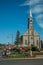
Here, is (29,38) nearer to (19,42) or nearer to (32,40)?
(32,40)

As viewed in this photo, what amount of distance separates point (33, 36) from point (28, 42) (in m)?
4.91

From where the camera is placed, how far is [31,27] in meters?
157

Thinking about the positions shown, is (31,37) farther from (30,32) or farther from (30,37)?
(30,32)

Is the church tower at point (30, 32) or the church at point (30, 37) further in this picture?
the church at point (30, 37)

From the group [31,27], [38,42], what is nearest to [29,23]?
[31,27]

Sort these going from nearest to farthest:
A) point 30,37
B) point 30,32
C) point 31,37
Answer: point 31,37, point 30,37, point 30,32

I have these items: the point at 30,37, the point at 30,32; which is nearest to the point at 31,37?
the point at 30,37

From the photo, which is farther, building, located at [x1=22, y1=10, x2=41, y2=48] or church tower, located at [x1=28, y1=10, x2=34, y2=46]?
building, located at [x1=22, y1=10, x2=41, y2=48]

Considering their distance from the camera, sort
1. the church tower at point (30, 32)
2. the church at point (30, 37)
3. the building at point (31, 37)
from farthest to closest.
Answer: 1. the church at point (30, 37)
2. the building at point (31, 37)
3. the church tower at point (30, 32)

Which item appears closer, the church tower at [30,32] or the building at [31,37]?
the church tower at [30,32]

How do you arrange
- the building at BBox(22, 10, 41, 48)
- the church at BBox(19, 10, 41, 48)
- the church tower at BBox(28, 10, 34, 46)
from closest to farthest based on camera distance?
the church tower at BBox(28, 10, 34, 46) < the building at BBox(22, 10, 41, 48) < the church at BBox(19, 10, 41, 48)

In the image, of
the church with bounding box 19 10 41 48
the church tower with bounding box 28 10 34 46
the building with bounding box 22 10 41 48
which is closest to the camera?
the church tower with bounding box 28 10 34 46

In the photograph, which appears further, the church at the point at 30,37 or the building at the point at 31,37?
the church at the point at 30,37

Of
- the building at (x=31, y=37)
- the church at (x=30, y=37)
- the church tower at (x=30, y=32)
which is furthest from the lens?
the church at (x=30, y=37)
